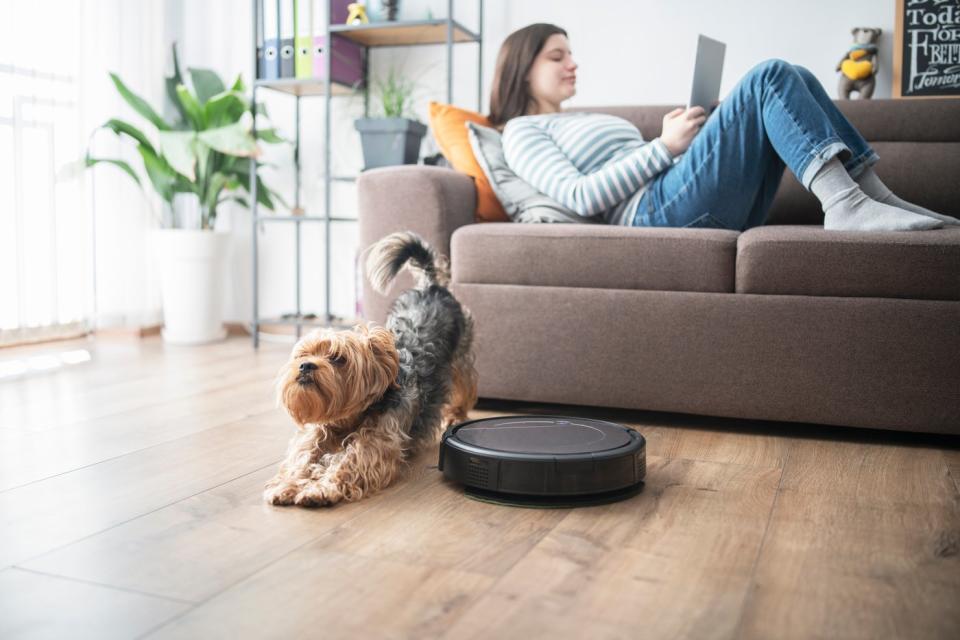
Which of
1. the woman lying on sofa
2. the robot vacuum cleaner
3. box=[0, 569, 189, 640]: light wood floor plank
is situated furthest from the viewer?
the woman lying on sofa

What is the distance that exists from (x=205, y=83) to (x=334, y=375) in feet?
8.70

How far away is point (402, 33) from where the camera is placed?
11.4 ft

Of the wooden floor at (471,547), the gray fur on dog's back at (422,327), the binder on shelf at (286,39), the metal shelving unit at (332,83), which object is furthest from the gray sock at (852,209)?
the binder on shelf at (286,39)

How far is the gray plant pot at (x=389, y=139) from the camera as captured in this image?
3.26 meters

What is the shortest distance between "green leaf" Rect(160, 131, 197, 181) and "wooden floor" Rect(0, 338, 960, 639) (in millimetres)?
1610

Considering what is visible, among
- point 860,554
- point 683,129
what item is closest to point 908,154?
point 683,129

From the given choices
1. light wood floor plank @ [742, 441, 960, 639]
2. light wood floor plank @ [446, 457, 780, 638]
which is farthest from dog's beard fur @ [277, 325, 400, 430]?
light wood floor plank @ [742, 441, 960, 639]

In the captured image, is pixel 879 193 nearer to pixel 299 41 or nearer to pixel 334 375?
pixel 334 375

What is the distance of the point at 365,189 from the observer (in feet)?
8.11

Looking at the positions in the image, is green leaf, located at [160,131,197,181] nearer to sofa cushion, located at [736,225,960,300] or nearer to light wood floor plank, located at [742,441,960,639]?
sofa cushion, located at [736,225,960,300]

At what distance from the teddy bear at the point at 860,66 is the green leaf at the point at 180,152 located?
8.18 feet

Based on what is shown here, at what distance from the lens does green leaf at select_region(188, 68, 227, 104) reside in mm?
3664

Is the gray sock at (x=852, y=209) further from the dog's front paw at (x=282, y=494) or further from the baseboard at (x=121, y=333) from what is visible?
the baseboard at (x=121, y=333)

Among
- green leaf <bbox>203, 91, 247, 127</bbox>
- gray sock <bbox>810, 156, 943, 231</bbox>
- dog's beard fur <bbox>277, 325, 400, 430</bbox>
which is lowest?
dog's beard fur <bbox>277, 325, 400, 430</bbox>
